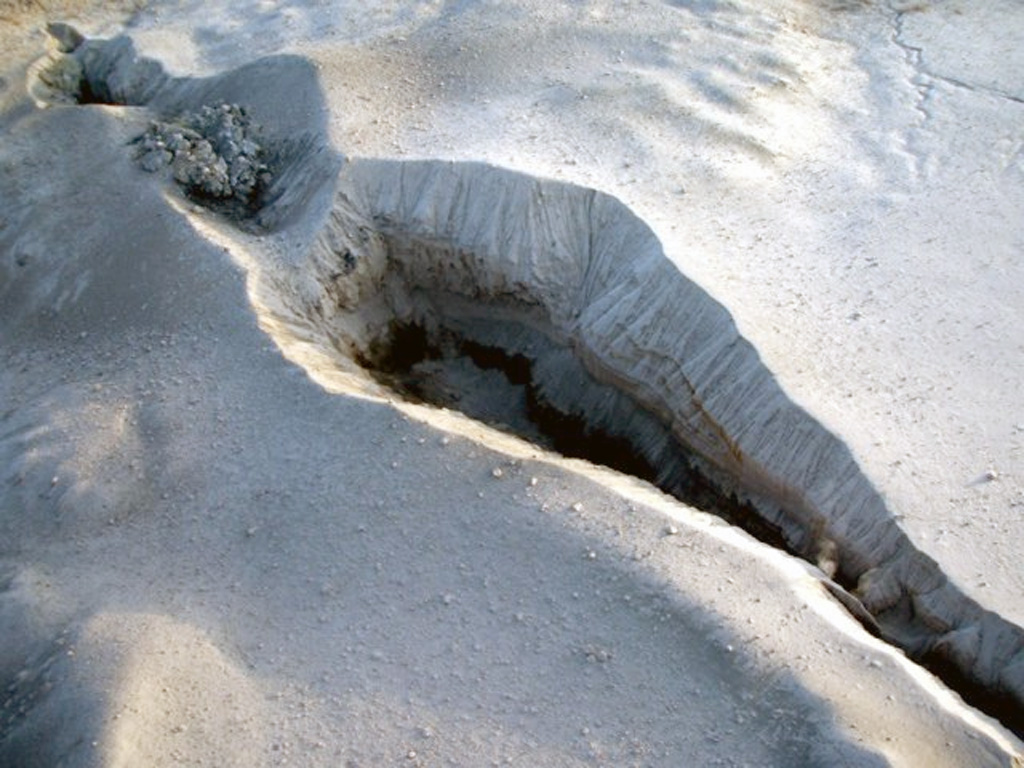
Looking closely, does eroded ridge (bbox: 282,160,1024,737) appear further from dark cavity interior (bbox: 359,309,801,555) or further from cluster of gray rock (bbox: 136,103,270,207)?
cluster of gray rock (bbox: 136,103,270,207)

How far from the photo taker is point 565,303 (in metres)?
5.70

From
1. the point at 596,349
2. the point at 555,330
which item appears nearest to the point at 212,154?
the point at 555,330

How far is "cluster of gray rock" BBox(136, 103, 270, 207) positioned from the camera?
236 inches

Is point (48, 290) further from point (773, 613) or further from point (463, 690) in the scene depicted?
point (773, 613)

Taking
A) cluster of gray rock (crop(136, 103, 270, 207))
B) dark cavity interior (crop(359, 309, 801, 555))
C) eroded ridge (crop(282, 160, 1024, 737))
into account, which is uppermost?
cluster of gray rock (crop(136, 103, 270, 207))

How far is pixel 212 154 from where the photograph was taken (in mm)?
6078

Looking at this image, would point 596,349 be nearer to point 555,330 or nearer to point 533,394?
point 555,330

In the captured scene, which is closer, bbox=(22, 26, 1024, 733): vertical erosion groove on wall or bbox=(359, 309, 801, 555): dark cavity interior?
bbox=(22, 26, 1024, 733): vertical erosion groove on wall

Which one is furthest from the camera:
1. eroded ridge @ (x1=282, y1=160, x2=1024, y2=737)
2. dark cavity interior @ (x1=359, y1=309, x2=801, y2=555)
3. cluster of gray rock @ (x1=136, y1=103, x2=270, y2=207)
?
cluster of gray rock @ (x1=136, y1=103, x2=270, y2=207)

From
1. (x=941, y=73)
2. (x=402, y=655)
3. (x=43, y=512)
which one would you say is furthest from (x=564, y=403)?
(x=941, y=73)

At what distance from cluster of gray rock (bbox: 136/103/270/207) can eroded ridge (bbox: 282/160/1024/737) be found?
0.76 meters

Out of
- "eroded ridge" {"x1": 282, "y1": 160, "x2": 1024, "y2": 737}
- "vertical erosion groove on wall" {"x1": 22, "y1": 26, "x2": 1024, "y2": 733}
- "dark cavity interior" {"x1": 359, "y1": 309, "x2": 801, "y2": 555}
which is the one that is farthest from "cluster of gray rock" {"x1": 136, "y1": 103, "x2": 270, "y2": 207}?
"dark cavity interior" {"x1": 359, "y1": 309, "x2": 801, "y2": 555}

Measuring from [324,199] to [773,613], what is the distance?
3.53m

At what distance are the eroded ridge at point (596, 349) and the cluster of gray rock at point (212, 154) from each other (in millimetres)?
762
